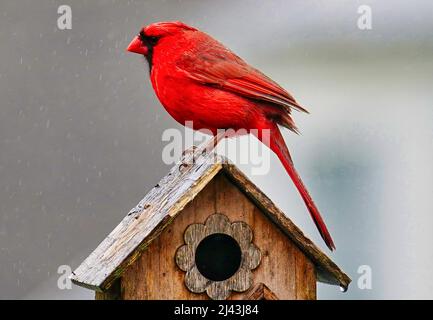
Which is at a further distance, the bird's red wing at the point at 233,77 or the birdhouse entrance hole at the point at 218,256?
the bird's red wing at the point at 233,77

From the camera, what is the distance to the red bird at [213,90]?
4156mm

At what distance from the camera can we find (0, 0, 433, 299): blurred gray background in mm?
7852

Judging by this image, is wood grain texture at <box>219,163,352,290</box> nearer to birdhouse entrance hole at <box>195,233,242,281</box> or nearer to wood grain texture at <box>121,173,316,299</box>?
wood grain texture at <box>121,173,316,299</box>

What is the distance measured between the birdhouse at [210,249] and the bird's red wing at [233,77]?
567 millimetres

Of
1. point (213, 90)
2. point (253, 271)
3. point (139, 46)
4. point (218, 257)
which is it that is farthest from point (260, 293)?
point (139, 46)

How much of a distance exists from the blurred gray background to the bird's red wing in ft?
11.2

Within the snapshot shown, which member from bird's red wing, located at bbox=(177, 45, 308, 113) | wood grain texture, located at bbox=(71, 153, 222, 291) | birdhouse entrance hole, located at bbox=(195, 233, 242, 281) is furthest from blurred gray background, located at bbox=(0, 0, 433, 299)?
birdhouse entrance hole, located at bbox=(195, 233, 242, 281)

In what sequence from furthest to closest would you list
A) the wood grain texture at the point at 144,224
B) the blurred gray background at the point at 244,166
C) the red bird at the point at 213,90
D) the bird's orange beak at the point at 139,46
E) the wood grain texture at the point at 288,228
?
the blurred gray background at the point at 244,166 < the bird's orange beak at the point at 139,46 < the red bird at the point at 213,90 < the wood grain texture at the point at 288,228 < the wood grain texture at the point at 144,224

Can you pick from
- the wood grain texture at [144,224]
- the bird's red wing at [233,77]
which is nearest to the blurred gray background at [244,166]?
the bird's red wing at [233,77]

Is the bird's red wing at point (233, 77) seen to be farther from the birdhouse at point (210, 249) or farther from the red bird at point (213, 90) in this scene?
the birdhouse at point (210, 249)

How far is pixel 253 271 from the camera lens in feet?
11.9

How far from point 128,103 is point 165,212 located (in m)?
5.04
